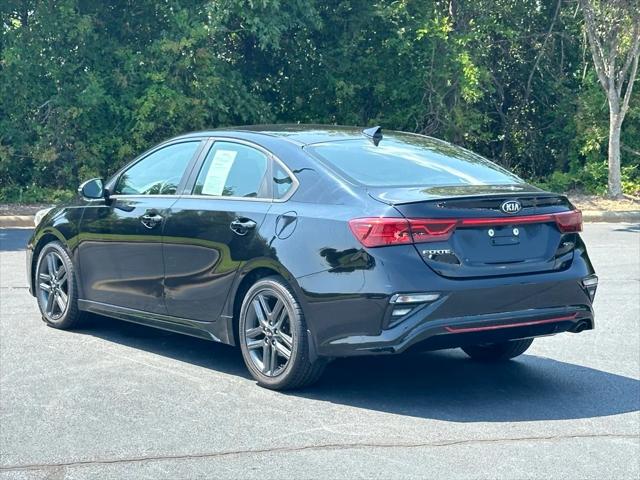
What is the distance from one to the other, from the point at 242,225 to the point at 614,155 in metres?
16.9

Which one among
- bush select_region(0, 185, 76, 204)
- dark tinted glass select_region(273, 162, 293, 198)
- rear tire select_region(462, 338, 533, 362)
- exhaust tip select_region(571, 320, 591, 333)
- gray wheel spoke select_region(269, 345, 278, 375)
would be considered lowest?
bush select_region(0, 185, 76, 204)

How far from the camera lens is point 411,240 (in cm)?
627

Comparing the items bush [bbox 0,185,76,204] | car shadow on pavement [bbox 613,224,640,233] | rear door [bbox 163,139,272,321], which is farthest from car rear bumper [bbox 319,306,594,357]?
bush [bbox 0,185,76,204]

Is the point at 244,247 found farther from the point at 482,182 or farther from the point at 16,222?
the point at 16,222

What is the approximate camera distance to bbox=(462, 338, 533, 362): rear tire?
25.0 ft

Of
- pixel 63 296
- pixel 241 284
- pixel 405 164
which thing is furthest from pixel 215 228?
pixel 63 296

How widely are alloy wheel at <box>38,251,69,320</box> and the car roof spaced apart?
1542 millimetres

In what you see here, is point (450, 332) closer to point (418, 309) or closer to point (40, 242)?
point (418, 309)

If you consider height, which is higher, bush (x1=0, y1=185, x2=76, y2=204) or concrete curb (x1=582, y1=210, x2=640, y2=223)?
bush (x1=0, y1=185, x2=76, y2=204)

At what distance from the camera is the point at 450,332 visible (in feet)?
20.6

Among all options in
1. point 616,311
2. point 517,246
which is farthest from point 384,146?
point 616,311

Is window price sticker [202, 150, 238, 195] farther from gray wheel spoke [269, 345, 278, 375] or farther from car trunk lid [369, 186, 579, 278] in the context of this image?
car trunk lid [369, 186, 579, 278]

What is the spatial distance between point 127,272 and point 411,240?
2.52 meters

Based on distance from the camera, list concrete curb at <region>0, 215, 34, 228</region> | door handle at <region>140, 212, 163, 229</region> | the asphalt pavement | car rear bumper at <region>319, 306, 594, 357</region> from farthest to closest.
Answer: concrete curb at <region>0, 215, 34, 228</region>
door handle at <region>140, 212, 163, 229</region>
car rear bumper at <region>319, 306, 594, 357</region>
the asphalt pavement
